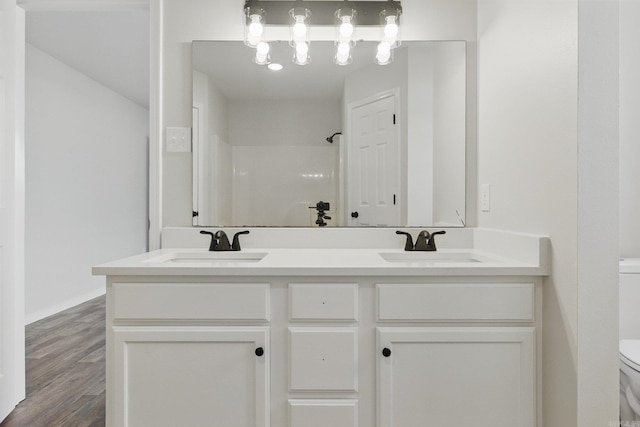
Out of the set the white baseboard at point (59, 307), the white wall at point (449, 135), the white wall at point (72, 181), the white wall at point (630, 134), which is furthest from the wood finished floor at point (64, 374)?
the white wall at point (630, 134)

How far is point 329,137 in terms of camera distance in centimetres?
198

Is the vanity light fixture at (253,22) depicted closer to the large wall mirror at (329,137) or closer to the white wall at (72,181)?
the large wall mirror at (329,137)

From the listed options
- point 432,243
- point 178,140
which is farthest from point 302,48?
point 432,243

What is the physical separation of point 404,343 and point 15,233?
77.0 inches

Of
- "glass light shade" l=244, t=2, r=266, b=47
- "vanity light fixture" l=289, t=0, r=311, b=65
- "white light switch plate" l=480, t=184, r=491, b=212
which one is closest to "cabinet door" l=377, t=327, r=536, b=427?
"white light switch plate" l=480, t=184, r=491, b=212

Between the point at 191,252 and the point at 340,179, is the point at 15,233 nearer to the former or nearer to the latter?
the point at 191,252

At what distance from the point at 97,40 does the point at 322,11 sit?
241 centimetres

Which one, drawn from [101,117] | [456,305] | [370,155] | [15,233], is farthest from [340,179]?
[101,117]

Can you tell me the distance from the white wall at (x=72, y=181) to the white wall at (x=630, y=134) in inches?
171

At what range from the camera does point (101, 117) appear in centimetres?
465

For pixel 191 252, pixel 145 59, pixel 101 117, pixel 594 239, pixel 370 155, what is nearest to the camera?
pixel 594 239

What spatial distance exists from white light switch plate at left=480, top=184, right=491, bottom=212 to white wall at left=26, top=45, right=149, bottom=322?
12.2 ft

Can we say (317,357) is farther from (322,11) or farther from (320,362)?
(322,11)

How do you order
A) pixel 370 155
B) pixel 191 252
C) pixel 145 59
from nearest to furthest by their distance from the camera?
pixel 191 252
pixel 370 155
pixel 145 59
